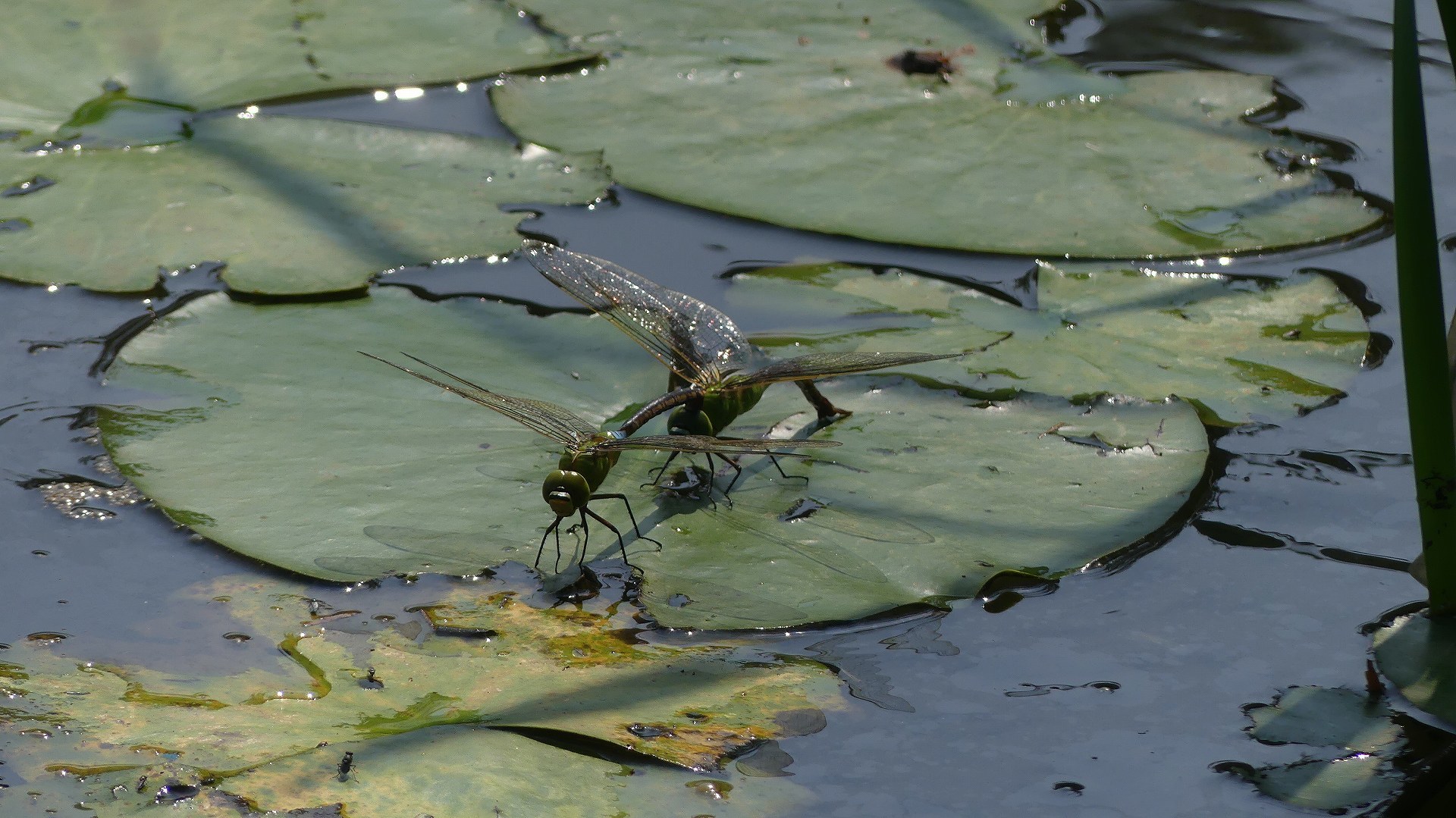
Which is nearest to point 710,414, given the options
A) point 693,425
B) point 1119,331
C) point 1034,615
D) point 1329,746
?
point 693,425

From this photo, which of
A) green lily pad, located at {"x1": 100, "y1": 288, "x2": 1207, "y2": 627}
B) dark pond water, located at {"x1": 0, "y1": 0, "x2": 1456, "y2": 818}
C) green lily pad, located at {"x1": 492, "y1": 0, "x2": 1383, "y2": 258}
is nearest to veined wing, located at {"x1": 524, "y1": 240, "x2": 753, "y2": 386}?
green lily pad, located at {"x1": 100, "y1": 288, "x2": 1207, "y2": 627}

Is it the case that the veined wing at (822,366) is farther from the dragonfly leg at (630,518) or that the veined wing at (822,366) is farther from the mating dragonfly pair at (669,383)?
the dragonfly leg at (630,518)

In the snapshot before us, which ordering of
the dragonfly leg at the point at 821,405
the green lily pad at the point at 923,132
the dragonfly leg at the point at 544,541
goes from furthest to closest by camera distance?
1. the green lily pad at the point at 923,132
2. the dragonfly leg at the point at 821,405
3. the dragonfly leg at the point at 544,541

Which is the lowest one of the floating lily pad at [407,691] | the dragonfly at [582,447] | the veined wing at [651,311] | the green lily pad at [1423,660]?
the floating lily pad at [407,691]

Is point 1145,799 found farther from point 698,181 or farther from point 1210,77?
point 1210,77

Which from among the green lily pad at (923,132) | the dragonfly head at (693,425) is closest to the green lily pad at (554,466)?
the dragonfly head at (693,425)

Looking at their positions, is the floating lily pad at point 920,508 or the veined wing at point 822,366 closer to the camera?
the floating lily pad at point 920,508

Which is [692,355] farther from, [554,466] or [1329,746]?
[1329,746]
